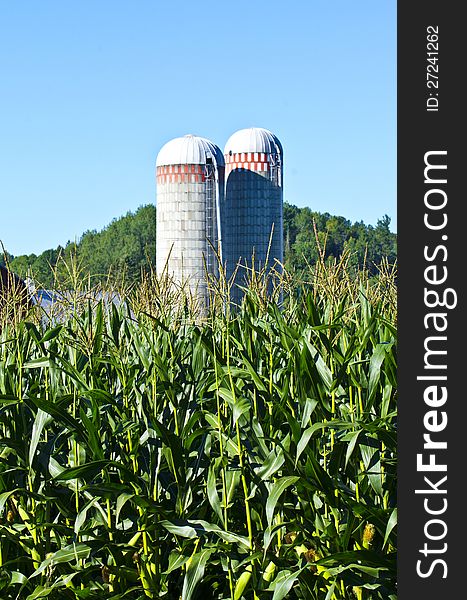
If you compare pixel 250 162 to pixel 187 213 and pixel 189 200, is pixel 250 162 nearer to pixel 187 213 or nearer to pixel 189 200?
pixel 189 200

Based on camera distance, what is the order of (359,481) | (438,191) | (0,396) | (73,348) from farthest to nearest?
(73,348) → (0,396) → (359,481) → (438,191)

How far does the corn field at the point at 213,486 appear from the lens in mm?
3422

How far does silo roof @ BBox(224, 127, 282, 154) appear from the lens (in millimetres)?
23406

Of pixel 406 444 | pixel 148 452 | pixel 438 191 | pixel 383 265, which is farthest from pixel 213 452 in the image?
pixel 383 265

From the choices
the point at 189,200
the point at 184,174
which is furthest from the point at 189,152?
the point at 189,200

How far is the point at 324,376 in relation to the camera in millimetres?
→ 3842

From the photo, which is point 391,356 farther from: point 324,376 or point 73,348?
point 73,348

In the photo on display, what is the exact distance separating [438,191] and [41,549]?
258 centimetres

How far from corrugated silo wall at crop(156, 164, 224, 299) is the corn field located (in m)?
16.9

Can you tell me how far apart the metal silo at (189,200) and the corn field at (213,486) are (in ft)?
55.2

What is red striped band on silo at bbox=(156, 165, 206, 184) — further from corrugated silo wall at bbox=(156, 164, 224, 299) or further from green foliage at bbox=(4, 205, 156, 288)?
green foliage at bbox=(4, 205, 156, 288)

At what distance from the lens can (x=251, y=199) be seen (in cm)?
2286

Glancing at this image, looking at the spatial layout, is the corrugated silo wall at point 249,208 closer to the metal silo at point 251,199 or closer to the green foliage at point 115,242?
the metal silo at point 251,199

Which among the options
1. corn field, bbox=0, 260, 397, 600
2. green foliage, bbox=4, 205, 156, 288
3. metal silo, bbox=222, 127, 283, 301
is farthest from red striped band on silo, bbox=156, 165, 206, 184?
green foliage, bbox=4, 205, 156, 288
